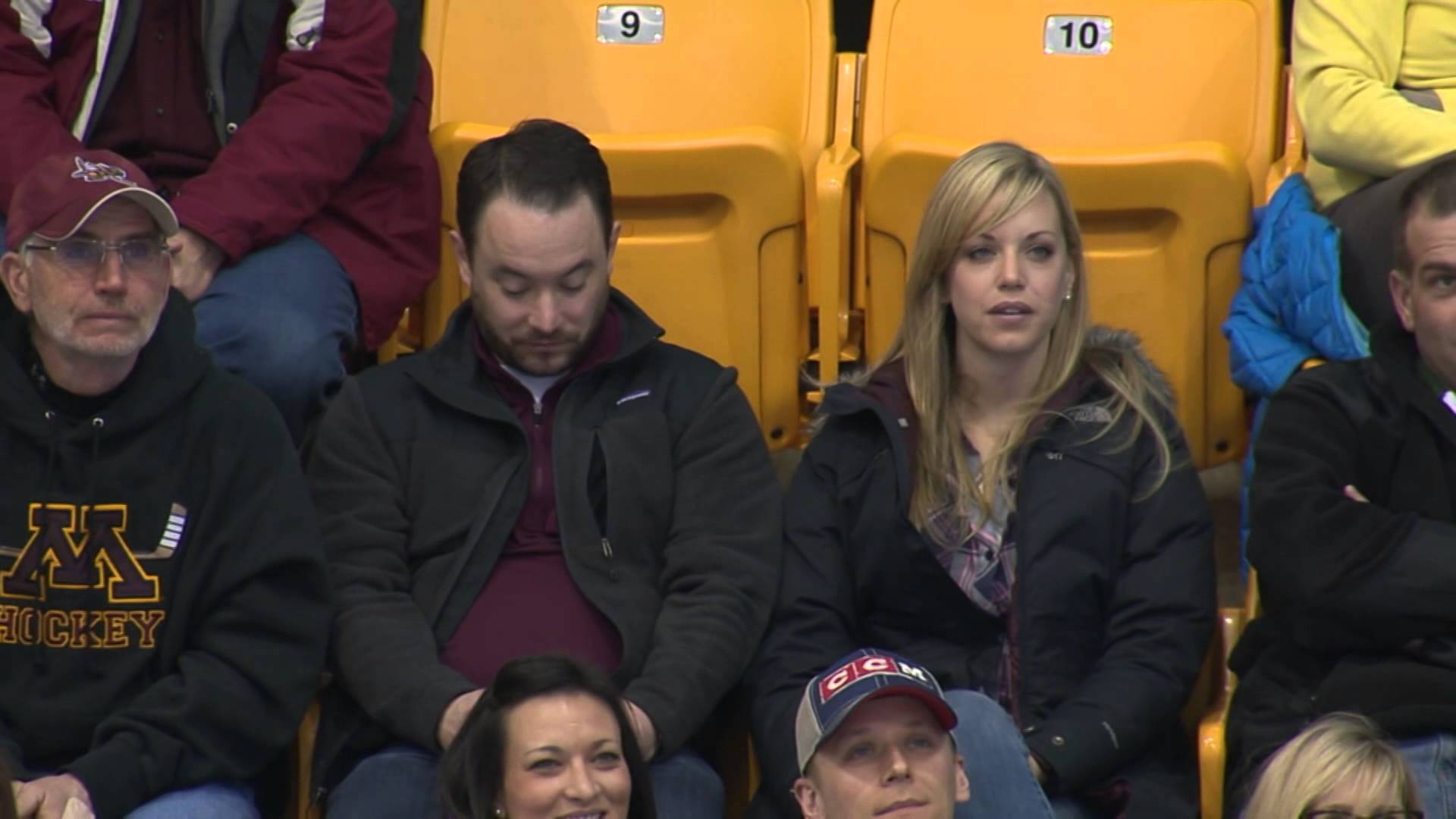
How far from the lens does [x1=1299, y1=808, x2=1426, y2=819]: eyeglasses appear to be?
9.04 ft

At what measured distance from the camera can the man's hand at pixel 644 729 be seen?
10.0 feet

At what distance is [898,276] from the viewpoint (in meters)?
3.87

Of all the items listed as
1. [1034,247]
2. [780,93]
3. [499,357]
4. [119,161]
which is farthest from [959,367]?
[119,161]

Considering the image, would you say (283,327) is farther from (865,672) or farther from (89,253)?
(865,672)

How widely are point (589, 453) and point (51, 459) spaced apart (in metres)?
0.78

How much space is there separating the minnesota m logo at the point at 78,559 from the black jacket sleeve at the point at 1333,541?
1.56 m

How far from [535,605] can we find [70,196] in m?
0.88

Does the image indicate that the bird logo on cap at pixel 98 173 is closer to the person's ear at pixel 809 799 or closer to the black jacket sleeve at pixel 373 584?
the black jacket sleeve at pixel 373 584

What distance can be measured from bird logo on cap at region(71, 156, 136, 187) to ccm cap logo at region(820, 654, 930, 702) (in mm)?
1208

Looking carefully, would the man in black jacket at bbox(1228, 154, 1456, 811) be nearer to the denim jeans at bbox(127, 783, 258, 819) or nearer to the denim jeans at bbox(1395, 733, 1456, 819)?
the denim jeans at bbox(1395, 733, 1456, 819)

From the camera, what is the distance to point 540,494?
335cm

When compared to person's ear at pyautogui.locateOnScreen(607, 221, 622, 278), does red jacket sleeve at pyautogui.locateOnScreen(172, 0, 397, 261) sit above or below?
above

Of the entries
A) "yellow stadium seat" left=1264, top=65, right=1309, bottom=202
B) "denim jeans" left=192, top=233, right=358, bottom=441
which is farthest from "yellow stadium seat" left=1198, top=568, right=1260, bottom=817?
"denim jeans" left=192, top=233, right=358, bottom=441

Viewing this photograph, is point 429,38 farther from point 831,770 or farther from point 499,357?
point 831,770
